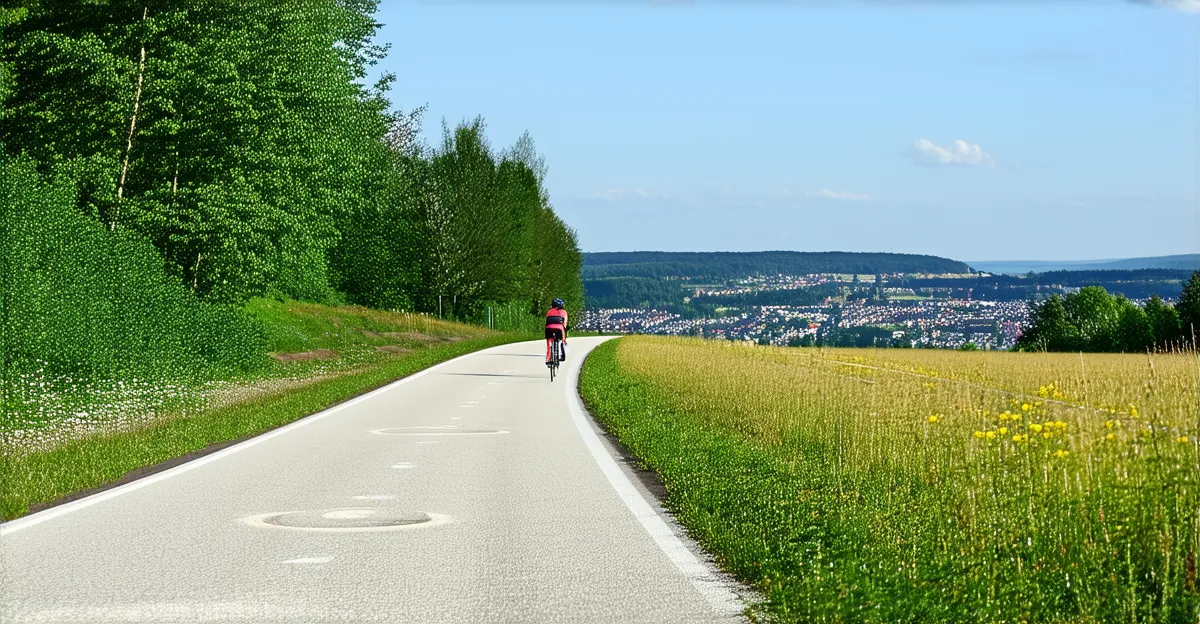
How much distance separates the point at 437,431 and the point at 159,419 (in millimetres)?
4209

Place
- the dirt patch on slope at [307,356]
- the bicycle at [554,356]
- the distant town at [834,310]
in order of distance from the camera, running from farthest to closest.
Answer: the distant town at [834,310] → the dirt patch on slope at [307,356] → the bicycle at [554,356]

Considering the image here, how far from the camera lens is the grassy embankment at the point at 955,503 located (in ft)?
22.4

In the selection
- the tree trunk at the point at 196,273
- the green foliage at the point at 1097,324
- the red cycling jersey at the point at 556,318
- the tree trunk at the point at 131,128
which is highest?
the tree trunk at the point at 131,128

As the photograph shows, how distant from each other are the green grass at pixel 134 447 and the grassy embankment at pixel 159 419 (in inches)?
0.4

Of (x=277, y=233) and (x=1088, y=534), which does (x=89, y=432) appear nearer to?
(x=1088, y=534)

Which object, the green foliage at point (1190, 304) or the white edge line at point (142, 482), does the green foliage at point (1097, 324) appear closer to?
the green foliage at point (1190, 304)

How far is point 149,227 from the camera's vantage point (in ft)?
97.0

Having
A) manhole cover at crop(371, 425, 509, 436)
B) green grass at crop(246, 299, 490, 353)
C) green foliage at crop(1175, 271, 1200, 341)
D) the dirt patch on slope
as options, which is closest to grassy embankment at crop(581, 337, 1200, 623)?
manhole cover at crop(371, 425, 509, 436)

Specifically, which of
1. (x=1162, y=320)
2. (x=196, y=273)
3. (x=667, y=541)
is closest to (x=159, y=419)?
(x=667, y=541)

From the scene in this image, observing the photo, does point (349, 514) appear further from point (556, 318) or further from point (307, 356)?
point (307, 356)

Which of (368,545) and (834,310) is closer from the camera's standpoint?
(368,545)

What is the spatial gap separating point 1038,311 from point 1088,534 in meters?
118

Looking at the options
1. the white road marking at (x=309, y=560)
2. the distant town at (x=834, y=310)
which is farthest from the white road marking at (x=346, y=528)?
the distant town at (x=834, y=310)

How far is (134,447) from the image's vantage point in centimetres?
1475
